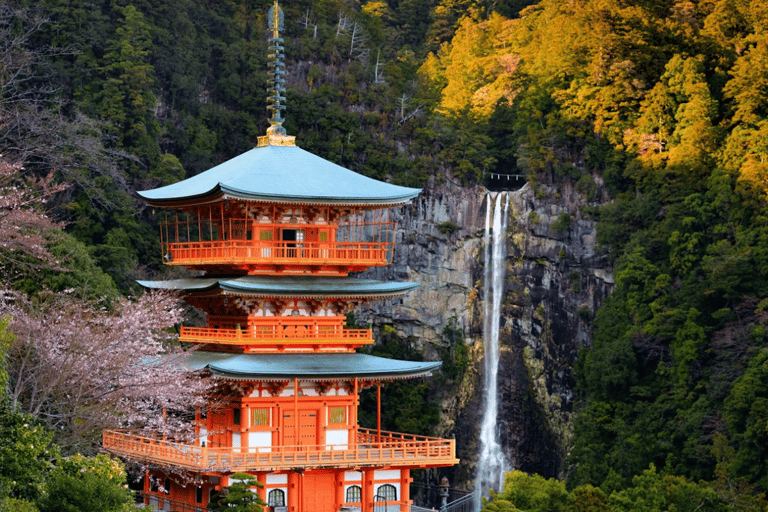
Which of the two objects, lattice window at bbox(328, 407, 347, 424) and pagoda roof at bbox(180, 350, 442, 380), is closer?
pagoda roof at bbox(180, 350, 442, 380)

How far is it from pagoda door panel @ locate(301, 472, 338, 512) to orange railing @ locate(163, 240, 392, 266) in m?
5.81

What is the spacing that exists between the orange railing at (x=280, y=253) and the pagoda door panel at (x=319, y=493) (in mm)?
5814

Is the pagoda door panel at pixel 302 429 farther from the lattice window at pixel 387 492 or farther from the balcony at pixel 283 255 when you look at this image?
the balcony at pixel 283 255

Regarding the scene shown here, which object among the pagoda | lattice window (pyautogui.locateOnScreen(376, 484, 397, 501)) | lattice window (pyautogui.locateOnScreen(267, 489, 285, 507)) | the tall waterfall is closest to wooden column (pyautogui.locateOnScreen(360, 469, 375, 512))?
the pagoda

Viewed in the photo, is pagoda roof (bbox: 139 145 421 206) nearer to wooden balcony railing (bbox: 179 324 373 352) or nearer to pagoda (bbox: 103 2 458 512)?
pagoda (bbox: 103 2 458 512)

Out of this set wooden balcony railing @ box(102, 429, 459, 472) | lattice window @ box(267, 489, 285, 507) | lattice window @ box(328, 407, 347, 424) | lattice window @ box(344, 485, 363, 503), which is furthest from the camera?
lattice window @ box(328, 407, 347, 424)

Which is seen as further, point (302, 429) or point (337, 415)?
point (337, 415)

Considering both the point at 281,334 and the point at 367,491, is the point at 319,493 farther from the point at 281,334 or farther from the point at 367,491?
the point at 281,334

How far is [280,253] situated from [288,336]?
229 centimetres

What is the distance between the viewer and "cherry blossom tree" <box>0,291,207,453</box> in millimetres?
27344

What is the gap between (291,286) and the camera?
1342 inches

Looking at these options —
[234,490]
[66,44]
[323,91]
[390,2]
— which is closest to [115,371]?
[234,490]

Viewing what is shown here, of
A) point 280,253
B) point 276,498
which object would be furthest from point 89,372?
point 280,253

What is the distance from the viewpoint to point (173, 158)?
2238 inches
